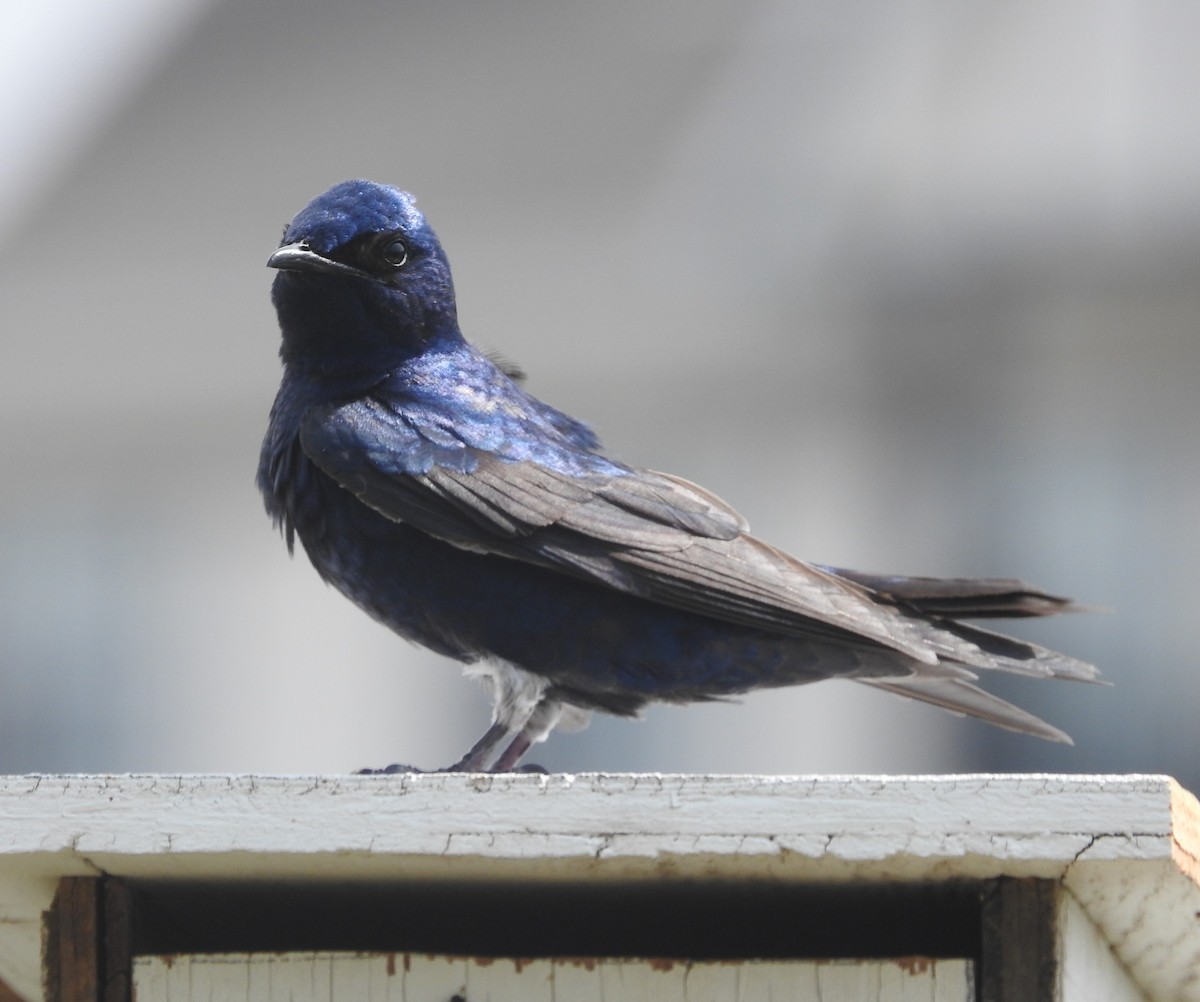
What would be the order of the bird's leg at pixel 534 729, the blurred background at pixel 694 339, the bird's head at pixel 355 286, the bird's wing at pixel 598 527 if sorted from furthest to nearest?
the blurred background at pixel 694 339
the bird's head at pixel 355 286
the bird's leg at pixel 534 729
the bird's wing at pixel 598 527

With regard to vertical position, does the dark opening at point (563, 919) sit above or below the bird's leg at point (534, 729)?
below

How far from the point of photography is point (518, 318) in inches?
277

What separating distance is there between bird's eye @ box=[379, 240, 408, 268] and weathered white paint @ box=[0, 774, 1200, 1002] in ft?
3.37

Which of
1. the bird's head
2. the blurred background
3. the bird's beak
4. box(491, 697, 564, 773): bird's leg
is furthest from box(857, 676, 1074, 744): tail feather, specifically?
the blurred background

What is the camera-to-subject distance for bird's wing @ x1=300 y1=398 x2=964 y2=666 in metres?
2.29

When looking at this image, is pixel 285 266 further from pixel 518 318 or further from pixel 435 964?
pixel 518 318

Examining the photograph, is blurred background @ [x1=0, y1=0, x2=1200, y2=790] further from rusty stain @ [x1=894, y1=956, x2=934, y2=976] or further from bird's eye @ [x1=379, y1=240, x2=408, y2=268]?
rusty stain @ [x1=894, y1=956, x2=934, y2=976]

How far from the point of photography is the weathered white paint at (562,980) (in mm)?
1777

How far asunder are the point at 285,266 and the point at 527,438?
360 mm

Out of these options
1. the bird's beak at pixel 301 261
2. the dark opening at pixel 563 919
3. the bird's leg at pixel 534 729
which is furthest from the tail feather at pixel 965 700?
the bird's beak at pixel 301 261

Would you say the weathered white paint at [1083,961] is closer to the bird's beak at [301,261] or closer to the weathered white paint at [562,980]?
the weathered white paint at [562,980]

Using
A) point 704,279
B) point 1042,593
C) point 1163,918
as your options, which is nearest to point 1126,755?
point 704,279

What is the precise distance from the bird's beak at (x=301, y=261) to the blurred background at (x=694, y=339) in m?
3.48

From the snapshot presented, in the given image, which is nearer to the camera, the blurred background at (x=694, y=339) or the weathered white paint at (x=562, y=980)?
the weathered white paint at (x=562, y=980)
